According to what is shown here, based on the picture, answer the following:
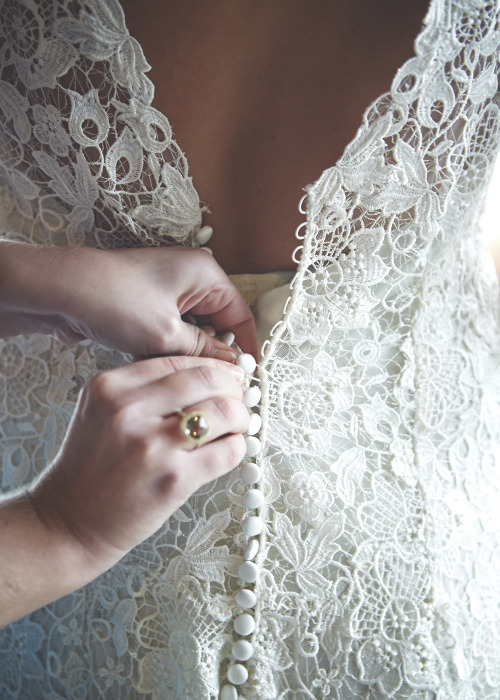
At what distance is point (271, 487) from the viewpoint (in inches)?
30.5

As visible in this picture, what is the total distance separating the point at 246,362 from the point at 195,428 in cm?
17

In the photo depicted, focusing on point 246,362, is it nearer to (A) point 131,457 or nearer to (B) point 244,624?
(A) point 131,457

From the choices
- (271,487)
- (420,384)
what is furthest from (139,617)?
(420,384)

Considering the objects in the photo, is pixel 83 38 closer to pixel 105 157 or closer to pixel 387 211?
pixel 105 157

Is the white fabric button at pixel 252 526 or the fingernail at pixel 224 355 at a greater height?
the fingernail at pixel 224 355

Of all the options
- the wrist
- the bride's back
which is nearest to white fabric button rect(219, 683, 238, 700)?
the wrist

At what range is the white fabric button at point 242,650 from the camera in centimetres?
75

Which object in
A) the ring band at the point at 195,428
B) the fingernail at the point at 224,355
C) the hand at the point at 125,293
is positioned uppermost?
the hand at the point at 125,293

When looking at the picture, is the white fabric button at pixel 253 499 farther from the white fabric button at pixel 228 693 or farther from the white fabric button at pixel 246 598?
the white fabric button at pixel 228 693

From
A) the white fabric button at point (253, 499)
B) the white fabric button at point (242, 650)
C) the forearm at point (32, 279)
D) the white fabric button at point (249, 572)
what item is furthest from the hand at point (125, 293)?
the white fabric button at point (242, 650)

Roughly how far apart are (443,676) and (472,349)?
0.53m

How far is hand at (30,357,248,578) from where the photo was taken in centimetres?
62

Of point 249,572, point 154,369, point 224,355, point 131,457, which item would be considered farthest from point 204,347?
point 249,572

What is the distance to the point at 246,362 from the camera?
2.52ft
